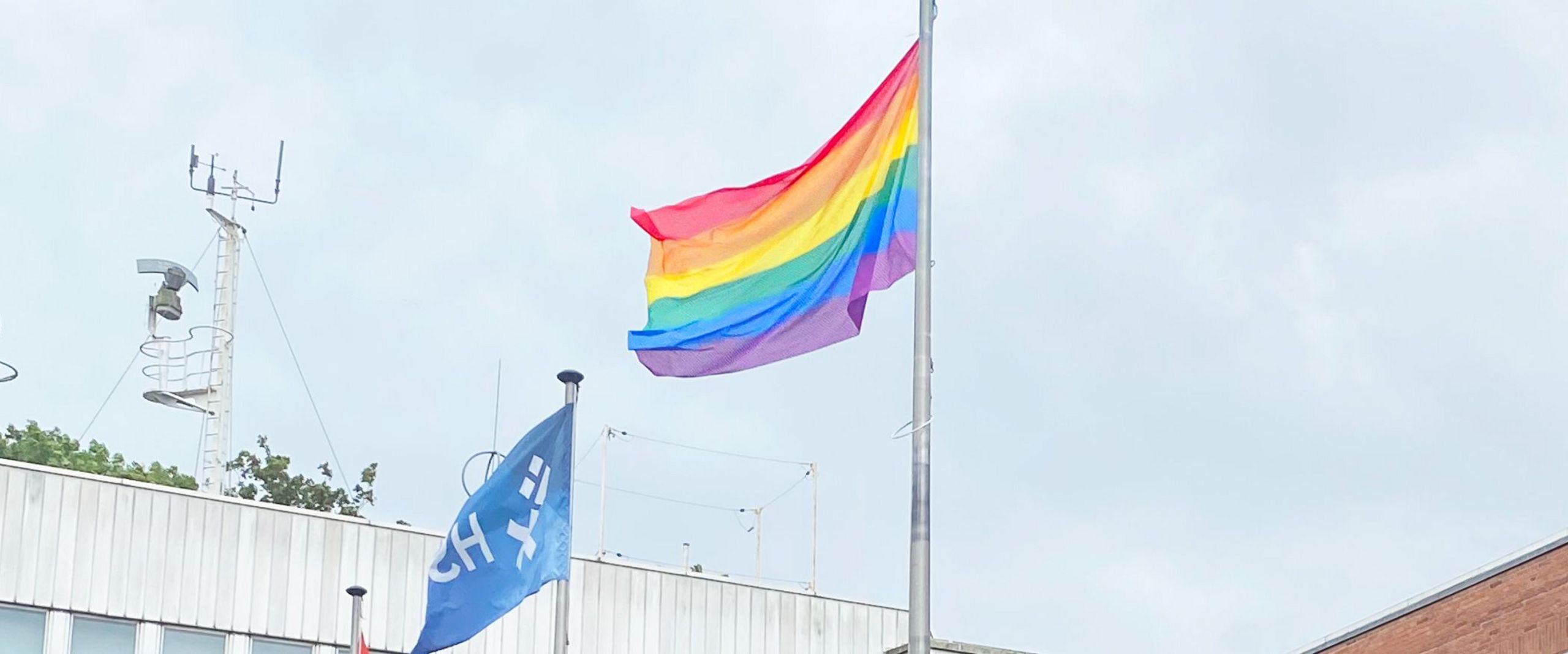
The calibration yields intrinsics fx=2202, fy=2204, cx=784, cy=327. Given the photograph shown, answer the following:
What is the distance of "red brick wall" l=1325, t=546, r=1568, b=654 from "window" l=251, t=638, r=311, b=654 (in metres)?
13.9

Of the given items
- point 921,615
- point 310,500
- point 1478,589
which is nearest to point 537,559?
point 921,615

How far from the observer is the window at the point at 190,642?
28250mm

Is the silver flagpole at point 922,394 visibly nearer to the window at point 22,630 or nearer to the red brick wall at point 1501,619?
the red brick wall at point 1501,619

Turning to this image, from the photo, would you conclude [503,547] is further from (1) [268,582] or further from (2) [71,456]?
(2) [71,456]

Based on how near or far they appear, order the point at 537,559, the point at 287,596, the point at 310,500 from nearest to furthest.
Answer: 1. the point at 537,559
2. the point at 287,596
3. the point at 310,500

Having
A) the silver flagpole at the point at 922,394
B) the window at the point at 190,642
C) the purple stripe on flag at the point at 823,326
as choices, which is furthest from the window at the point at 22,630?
the silver flagpole at the point at 922,394

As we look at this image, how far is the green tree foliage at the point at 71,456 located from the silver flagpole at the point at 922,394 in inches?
1848

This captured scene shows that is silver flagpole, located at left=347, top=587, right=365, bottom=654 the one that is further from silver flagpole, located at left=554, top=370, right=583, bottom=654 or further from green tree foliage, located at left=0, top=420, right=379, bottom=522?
green tree foliage, located at left=0, top=420, right=379, bottom=522

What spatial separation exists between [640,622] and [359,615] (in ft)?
28.9

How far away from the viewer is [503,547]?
1873 cm

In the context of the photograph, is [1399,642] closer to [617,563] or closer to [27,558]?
[617,563]

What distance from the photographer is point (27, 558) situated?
2720 cm

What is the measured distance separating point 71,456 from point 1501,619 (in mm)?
46528

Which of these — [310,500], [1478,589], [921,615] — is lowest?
[921,615]
